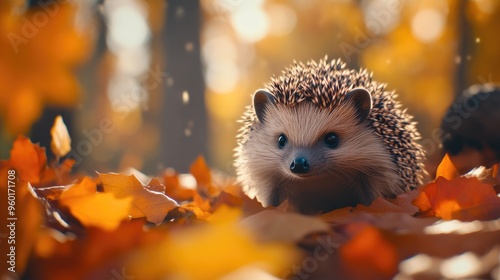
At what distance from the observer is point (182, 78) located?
1408 centimetres

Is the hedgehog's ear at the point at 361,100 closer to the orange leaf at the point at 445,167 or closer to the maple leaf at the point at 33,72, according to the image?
the orange leaf at the point at 445,167

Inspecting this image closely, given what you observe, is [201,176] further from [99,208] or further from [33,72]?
[33,72]

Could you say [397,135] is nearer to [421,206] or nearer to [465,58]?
[421,206]

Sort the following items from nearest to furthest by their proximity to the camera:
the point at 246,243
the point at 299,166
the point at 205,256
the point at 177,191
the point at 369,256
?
the point at 205,256
the point at 246,243
the point at 369,256
the point at 299,166
the point at 177,191

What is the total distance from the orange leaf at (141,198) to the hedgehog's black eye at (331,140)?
1.60 m

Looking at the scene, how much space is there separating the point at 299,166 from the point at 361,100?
2.82ft

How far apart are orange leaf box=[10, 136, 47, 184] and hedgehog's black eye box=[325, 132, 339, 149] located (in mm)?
2052

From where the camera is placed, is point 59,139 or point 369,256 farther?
point 59,139

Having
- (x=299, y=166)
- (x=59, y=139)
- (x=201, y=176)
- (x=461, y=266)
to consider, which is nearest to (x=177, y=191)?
(x=201, y=176)

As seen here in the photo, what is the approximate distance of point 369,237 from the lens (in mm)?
1854

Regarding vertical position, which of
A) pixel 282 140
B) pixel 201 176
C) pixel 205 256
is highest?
pixel 205 256

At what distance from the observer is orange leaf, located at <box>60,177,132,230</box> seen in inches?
82.8

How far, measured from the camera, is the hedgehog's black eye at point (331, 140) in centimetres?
391

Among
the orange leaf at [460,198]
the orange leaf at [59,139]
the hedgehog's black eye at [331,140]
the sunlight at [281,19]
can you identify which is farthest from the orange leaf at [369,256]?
the sunlight at [281,19]
